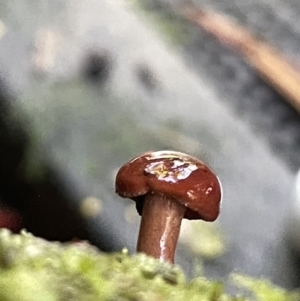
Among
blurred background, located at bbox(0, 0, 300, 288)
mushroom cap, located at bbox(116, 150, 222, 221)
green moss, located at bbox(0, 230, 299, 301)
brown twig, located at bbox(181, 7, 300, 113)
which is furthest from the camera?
brown twig, located at bbox(181, 7, 300, 113)

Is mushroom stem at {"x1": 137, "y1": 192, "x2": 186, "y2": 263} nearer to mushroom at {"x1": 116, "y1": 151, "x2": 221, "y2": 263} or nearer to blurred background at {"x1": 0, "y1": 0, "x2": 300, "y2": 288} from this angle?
mushroom at {"x1": 116, "y1": 151, "x2": 221, "y2": 263}

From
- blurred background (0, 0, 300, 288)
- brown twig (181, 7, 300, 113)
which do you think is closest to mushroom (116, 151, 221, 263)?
blurred background (0, 0, 300, 288)

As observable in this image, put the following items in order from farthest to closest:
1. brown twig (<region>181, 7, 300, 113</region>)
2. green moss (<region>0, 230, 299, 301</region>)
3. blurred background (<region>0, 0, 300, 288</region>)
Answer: brown twig (<region>181, 7, 300, 113</region>)
blurred background (<region>0, 0, 300, 288</region>)
green moss (<region>0, 230, 299, 301</region>)

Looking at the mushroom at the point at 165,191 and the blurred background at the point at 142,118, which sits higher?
the blurred background at the point at 142,118

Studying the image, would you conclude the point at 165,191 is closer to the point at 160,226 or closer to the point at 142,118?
the point at 160,226

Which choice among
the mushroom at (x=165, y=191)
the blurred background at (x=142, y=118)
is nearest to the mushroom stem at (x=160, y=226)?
the mushroom at (x=165, y=191)

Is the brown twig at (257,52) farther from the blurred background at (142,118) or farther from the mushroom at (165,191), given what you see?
the mushroom at (165,191)

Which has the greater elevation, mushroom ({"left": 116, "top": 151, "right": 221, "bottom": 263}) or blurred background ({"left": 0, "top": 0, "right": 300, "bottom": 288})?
blurred background ({"left": 0, "top": 0, "right": 300, "bottom": 288})

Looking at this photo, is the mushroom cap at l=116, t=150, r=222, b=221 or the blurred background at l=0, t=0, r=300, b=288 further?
the blurred background at l=0, t=0, r=300, b=288

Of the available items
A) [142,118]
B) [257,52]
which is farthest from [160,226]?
[257,52]
